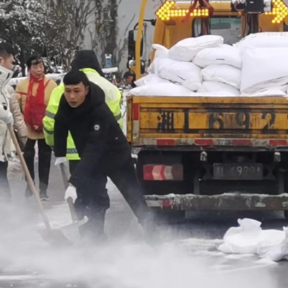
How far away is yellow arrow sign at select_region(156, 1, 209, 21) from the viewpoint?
1153cm

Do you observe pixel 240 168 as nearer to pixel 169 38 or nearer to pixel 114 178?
pixel 114 178

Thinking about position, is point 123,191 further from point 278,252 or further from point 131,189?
point 278,252

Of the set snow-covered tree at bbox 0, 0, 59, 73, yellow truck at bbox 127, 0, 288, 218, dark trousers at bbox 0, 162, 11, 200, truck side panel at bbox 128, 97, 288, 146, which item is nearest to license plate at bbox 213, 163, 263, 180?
yellow truck at bbox 127, 0, 288, 218

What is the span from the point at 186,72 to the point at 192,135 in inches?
36.9

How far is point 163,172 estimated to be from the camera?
8586 millimetres

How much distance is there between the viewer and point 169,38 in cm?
1170

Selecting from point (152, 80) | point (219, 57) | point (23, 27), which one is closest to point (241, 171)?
point (219, 57)

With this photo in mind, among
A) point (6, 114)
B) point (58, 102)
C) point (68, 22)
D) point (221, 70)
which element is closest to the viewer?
point (58, 102)

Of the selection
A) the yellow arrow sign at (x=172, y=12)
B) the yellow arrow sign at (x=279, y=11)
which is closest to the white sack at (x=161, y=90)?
the yellow arrow sign at (x=172, y=12)

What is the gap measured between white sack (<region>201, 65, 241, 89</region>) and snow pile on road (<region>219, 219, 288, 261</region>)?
160 centimetres

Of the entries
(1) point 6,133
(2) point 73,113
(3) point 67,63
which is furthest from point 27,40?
(2) point 73,113

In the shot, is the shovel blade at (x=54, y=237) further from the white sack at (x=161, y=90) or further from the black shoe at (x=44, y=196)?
the black shoe at (x=44, y=196)

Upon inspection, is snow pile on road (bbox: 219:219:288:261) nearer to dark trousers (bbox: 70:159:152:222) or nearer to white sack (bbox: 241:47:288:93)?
dark trousers (bbox: 70:159:152:222)

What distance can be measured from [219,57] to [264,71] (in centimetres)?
58
